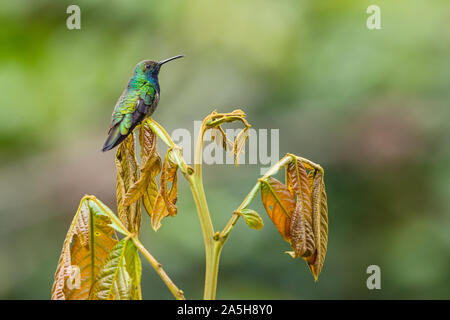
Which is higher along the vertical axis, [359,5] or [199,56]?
[359,5]

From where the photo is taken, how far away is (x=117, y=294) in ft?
1.92

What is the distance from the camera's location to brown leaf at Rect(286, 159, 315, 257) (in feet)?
2.00

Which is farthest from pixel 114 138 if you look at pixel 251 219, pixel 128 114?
pixel 251 219

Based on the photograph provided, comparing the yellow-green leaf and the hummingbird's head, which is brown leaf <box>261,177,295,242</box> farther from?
the hummingbird's head

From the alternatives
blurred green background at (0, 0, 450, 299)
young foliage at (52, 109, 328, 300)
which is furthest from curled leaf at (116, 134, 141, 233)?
blurred green background at (0, 0, 450, 299)

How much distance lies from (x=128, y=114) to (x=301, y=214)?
309 mm

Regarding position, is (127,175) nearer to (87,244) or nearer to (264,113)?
(87,244)

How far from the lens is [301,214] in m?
0.63

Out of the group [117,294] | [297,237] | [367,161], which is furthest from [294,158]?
[367,161]

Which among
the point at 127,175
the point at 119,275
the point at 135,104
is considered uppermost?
the point at 135,104

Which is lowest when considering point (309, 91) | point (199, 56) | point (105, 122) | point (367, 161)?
point (367, 161)

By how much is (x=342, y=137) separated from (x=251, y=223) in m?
2.12

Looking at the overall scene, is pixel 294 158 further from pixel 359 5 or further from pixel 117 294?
pixel 359 5

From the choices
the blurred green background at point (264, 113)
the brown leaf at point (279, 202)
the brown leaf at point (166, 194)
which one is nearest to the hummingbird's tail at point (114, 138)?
the brown leaf at point (166, 194)
